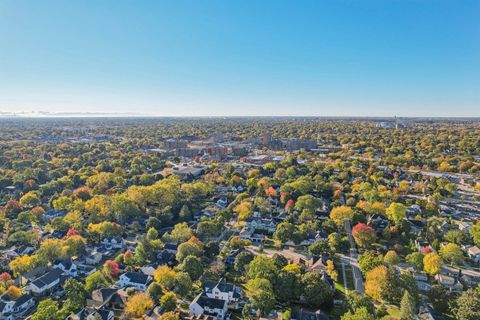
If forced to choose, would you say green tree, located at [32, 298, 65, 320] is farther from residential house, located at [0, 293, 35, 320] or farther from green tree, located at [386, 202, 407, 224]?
green tree, located at [386, 202, 407, 224]

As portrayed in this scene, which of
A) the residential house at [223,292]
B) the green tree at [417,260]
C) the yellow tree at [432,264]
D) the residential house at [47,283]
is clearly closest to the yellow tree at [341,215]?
the green tree at [417,260]

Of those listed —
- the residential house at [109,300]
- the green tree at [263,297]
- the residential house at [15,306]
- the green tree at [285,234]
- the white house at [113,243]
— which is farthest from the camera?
the green tree at [285,234]

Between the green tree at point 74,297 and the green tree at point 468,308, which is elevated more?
the green tree at point 468,308

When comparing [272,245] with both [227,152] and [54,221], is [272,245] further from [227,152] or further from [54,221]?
[227,152]

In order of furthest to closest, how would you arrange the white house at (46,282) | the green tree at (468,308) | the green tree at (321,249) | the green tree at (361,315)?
the green tree at (321,249), the white house at (46,282), the green tree at (468,308), the green tree at (361,315)

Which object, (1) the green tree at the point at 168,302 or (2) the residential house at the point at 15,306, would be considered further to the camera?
(1) the green tree at the point at 168,302

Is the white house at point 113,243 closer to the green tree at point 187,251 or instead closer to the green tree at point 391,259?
the green tree at point 187,251

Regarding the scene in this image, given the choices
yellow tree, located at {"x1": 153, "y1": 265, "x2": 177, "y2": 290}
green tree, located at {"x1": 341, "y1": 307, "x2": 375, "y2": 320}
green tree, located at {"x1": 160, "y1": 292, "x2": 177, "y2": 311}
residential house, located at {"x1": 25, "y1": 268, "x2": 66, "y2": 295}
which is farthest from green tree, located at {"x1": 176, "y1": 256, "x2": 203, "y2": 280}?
green tree, located at {"x1": 341, "y1": 307, "x2": 375, "y2": 320}

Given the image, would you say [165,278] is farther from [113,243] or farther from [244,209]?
[244,209]
